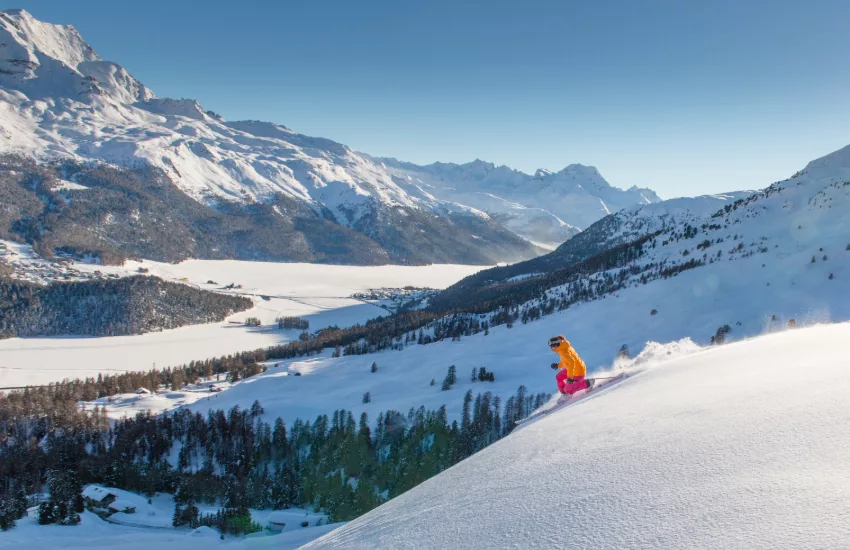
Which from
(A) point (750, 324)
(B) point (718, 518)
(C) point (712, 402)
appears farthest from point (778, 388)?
(A) point (750, 324)

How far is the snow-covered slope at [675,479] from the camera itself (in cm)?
373

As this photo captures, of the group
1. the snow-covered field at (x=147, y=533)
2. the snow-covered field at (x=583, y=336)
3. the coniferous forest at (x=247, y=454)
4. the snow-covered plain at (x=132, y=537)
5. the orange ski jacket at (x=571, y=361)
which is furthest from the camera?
the coniferous forest at (x=247, y=454)

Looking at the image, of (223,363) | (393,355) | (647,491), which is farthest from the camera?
(223,363)

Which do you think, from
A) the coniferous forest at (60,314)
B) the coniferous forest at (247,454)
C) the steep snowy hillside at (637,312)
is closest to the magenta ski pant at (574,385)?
the steep snowy hillside at (637,312)

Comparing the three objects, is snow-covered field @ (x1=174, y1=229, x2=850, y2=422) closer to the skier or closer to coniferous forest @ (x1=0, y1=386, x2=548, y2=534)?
coniferous forest @ (x1=0, y1=386, x2=548, y2=534)

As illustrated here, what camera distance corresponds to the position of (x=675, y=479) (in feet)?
16.0

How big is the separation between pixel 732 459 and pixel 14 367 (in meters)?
194

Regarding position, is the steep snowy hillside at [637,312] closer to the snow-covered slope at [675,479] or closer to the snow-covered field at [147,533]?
the snow-covered field at [147,533]

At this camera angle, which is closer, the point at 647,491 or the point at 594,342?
the point at 647,491

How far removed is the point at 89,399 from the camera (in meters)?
105

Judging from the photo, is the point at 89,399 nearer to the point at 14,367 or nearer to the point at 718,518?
the point at 14,367

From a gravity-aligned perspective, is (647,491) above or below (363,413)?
A: above

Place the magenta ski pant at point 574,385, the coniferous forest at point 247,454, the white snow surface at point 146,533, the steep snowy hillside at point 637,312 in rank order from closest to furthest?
1. the magenta ski pant at point 574,385
2. the white snow surface at point 146,533
3. the coniferous forest at point 247,454
4. the steep snowy hillside at point 637,312

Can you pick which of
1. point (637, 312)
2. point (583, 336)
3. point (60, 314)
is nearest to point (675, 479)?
point (583, 336)
